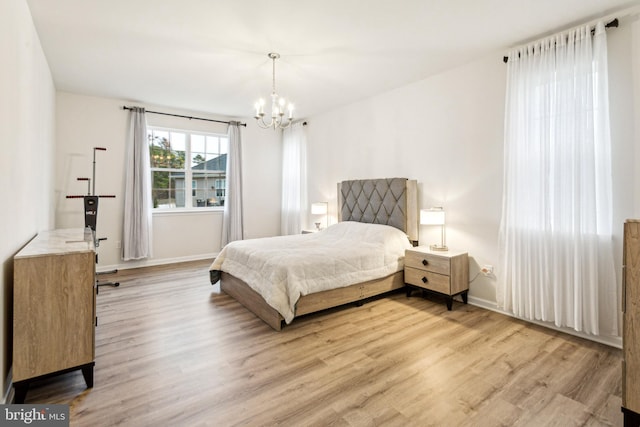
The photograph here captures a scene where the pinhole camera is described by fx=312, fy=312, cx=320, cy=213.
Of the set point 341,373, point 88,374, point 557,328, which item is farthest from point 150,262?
point 557,328

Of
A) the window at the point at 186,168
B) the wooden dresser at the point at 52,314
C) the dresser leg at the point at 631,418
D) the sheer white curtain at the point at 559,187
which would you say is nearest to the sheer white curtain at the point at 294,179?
the window at the point at 186,168

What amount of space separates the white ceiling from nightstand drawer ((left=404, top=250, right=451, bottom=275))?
2.20 m

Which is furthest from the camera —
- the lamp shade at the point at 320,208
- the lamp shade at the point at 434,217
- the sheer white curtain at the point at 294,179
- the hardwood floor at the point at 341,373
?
the sheer white curtain at the point at 294,179

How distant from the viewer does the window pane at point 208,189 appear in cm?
598

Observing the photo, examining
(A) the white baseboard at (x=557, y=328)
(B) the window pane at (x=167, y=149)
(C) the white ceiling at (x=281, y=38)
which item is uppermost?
(C) the white ceiling at (x=281, y=38)

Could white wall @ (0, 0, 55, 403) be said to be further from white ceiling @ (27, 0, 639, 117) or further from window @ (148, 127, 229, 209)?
window @ (148, 127, 229, 209)

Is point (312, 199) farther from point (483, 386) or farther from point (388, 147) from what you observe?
point (483, 386)

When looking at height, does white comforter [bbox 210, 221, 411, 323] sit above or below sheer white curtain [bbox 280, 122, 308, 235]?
below

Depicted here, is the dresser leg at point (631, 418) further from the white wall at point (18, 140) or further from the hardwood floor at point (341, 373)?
the white wall at point (18, 140)

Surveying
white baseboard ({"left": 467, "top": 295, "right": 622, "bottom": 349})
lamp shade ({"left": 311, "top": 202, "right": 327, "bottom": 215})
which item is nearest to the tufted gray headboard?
lamp shade ({"left": 311, "top": 202, "right": 327, "bottom": 215})

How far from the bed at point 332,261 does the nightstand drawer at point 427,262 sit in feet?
0.50

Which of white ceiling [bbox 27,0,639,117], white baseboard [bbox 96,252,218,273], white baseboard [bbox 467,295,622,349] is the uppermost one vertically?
white ceiling [bbox 27,0,639,117]

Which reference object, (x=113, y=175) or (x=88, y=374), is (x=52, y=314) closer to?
(x=88, y=374)

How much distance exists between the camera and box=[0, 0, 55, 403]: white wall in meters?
1.81
